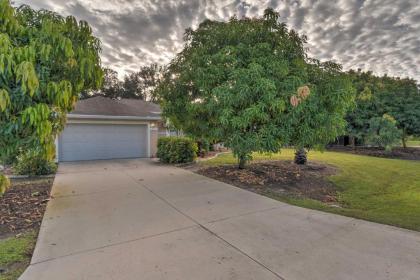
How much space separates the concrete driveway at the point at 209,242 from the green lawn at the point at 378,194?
0.67 metres

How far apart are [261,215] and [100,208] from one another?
3.34m

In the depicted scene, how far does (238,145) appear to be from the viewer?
6434 millimetres

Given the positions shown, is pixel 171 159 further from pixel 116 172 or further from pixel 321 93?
pixel 321 93

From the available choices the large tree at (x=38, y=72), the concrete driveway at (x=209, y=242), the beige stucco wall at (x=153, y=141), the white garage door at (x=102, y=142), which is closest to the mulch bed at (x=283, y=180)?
the concrete driveway at (x=209, y=242)

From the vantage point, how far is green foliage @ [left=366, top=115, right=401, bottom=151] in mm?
14516

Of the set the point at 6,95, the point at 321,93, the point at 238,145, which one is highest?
the point at 321,93

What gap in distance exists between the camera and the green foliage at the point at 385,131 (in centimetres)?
1452

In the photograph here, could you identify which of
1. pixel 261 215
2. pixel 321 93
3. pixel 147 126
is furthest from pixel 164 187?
pixel 147 126

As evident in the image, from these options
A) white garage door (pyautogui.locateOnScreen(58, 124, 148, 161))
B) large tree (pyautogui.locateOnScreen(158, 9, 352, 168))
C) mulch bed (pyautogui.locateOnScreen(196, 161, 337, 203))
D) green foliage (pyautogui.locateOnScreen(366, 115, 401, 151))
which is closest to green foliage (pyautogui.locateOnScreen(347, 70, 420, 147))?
green foliage (pyautogui.locateOnScreen(366, 115, 401, 151))

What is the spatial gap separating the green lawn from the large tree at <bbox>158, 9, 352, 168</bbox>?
6.19 ft

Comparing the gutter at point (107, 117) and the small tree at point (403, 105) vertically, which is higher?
the small tree at point (403, 105)

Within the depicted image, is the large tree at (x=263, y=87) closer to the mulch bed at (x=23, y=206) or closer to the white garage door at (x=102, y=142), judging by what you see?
the mulch bed at (x=23, y=206)

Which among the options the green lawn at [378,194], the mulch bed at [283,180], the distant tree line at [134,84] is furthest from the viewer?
the distant tree line at [134,84]

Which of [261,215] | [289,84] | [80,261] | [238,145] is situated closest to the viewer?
[80,261]
